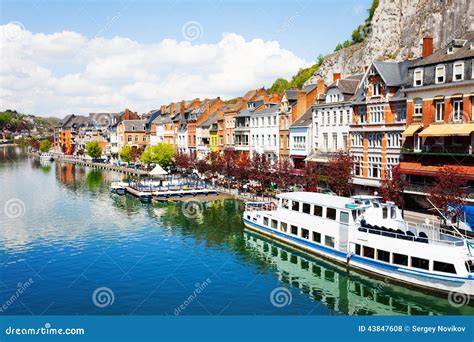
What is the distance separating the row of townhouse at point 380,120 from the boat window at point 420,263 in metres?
16.4

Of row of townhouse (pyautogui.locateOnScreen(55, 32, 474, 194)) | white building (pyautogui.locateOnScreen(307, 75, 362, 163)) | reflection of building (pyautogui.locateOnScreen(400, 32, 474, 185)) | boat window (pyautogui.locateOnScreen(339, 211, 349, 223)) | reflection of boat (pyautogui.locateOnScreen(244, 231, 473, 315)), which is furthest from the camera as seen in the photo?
white building (pyautogui.locateOnScreen(307, 75, 362, 163))

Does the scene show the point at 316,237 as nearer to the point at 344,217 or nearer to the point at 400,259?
the point at 344,217

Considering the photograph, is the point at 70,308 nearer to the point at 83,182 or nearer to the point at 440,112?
the point at 440,112

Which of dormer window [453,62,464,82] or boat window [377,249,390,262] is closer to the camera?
boat window [377,249,390,262]

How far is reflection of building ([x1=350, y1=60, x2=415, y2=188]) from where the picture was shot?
53719 millimetres

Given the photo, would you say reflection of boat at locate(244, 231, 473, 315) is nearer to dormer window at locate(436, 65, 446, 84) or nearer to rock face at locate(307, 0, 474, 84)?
dormer window at locate(436, 65, 446, 84)

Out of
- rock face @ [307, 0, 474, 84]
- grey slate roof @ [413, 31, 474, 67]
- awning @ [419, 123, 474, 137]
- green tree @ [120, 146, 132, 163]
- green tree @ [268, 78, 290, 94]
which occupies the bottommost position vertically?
green tree @ [120, 146, 132, 163]

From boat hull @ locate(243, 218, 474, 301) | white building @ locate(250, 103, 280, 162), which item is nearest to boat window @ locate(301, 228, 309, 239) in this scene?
boat hull @ locate(243, 218, 474, 301)

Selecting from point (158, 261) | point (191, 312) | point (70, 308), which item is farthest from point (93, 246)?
point (191, 312)

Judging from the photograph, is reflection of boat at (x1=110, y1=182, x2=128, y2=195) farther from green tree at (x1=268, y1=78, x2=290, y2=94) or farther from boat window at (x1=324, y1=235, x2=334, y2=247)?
green tree at (x1=268, y1=78, x2=290, y2=94)

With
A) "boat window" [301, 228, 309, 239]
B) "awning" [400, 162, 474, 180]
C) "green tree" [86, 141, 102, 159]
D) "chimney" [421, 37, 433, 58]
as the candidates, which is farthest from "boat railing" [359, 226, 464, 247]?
"green tree" [86, 141, 102, 159]

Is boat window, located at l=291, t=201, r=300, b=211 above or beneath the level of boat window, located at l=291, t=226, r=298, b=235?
above

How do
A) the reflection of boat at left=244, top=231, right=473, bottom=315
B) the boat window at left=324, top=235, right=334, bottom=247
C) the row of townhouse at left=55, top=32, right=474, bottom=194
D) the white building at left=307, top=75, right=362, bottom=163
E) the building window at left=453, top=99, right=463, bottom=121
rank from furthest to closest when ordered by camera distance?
1. the white building at left=307, top=75, right=362, bottom=163
2. the row of townhouse at left=55, top=32, right=474, bottom=194
3. the building window at left=453, top=99, right=463, bottom=121
4. the boat window at left=324, top=235, right=334, bottom=247
5. the reflection of boat at left=244, top=231, right=473, bottom=315

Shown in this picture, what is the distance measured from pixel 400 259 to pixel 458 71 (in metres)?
21.1
